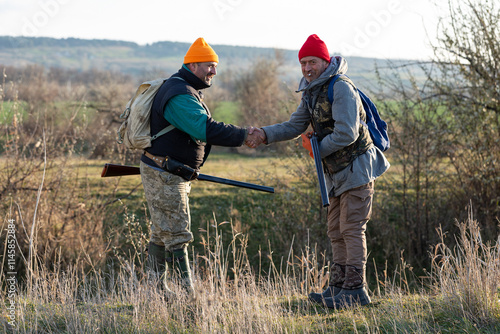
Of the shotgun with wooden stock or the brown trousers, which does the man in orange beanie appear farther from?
the brown trousers

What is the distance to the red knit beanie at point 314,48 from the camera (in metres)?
4.11

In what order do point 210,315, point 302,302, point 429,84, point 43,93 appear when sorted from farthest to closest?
point 43,93 < point 429,84 < point 302,302 < point 210,315

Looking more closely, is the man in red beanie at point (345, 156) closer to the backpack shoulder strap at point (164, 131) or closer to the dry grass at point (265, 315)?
the dry grass at point (265, 315)

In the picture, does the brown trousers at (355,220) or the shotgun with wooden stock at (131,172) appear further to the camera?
the shotgun with wooden stock at (131,172)

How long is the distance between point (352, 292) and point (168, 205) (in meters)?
1.70

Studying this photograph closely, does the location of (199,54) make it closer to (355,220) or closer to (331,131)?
(331,131)

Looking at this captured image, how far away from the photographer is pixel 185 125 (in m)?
4.09

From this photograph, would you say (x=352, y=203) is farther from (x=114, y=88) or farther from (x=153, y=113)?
(x=114, y=88)

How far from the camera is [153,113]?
425cm

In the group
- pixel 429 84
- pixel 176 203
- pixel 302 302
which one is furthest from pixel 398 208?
pixel 176 203

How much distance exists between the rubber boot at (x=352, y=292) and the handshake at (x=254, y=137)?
1355mm

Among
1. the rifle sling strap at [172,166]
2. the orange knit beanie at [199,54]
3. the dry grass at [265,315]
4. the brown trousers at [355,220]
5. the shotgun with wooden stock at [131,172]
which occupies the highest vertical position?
the orange knit beanie at [199,54]

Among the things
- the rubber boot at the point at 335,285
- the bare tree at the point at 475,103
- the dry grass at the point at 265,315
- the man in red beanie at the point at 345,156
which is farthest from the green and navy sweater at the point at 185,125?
the bare tree at the point at 475,103

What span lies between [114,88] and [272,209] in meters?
10.6
